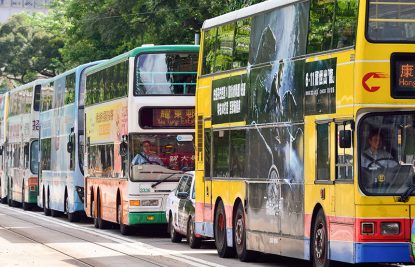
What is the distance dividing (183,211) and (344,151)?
34.3 ft

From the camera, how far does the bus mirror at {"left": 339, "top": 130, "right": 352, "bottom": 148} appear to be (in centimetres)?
1722

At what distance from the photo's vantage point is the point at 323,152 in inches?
723

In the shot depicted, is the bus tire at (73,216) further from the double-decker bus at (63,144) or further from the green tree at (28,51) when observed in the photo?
the green tree at (28,51)

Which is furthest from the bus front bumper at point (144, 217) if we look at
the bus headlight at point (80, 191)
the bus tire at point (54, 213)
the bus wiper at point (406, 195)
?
the bus tire at point (54, 213)

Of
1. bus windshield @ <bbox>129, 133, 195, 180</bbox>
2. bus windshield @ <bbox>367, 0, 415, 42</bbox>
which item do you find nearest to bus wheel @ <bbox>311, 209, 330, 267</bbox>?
bus windshield @ <bbox>367, 0, 415, 42</bbox>

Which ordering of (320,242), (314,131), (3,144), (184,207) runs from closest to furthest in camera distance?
(320,242), (314,131), (184,207), (3,144)

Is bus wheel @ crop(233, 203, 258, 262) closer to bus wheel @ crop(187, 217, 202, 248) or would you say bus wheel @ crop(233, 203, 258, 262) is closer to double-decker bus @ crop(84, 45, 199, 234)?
bus wheel @ crop(187, 217, 202, 248)

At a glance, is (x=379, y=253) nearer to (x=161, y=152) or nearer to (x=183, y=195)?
(x=183, y=195)

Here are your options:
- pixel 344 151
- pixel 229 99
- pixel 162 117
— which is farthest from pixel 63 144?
pixel 344 151

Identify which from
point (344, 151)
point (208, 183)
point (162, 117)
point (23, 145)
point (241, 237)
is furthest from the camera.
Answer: point (23, 145)

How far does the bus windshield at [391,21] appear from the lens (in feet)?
56.0

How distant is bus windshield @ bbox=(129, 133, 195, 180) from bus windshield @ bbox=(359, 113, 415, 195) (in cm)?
1410

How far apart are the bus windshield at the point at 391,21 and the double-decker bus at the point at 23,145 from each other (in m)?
33.0

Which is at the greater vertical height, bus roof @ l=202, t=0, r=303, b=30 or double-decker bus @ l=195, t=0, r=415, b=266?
bus roof @ l=202, t=0, r=303, b=30
